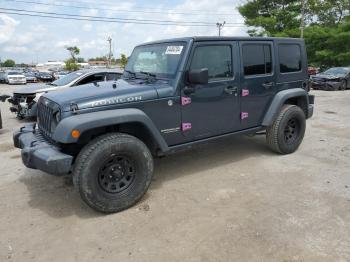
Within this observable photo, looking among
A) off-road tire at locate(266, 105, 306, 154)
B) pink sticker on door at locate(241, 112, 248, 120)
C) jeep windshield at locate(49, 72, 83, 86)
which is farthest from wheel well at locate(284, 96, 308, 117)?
jeep windshield at locate(49, 72, 83, 86)

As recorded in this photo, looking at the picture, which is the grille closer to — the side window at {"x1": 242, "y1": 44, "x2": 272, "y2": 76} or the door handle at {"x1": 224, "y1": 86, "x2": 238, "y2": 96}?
the door handle at {"x1": 224, "y1": 86, "x2": 238, "y2": 96}

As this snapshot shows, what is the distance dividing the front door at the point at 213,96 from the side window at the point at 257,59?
0.23 meters

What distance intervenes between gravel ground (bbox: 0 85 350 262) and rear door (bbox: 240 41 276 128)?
822 mm

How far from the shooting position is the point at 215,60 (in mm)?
4742

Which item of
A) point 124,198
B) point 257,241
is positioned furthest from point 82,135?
point 257,241

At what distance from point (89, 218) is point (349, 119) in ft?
25.9

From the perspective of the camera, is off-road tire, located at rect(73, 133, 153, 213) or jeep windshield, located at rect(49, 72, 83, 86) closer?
off-road tire, located at rect(73, 133, 153, 213)

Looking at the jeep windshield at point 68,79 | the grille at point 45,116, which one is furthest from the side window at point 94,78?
the grille at point 45,116

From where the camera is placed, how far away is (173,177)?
16.4 feet

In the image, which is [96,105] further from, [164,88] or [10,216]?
[10,216]

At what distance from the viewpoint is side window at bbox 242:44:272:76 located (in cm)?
509

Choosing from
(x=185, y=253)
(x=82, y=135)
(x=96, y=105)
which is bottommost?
(x=185, y=253)

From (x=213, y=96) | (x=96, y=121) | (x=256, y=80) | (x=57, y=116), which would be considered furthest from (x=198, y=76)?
(x=57, y=116)

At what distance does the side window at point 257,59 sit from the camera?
5094 millimetres
